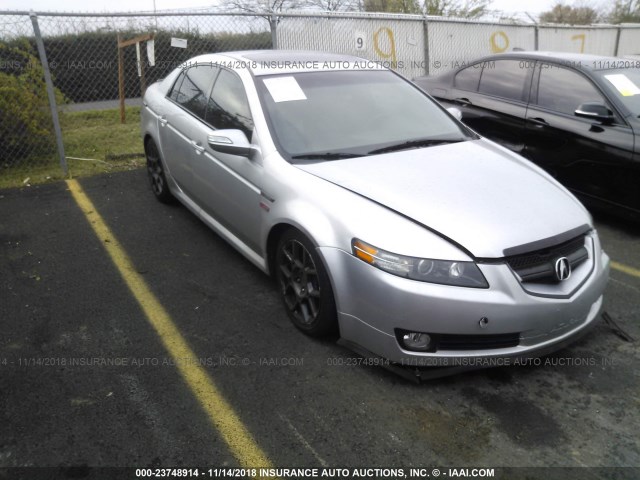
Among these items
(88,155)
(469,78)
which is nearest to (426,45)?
Answer: (469,78)

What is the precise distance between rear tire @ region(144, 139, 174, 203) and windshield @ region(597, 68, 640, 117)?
4226 mm

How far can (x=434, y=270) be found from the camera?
8.79 ft

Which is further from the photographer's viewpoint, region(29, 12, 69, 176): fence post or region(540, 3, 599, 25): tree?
region(540, 3, 599, 25): tree

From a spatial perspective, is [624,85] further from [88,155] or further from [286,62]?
[88,155]

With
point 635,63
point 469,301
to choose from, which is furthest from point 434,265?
point 635,63

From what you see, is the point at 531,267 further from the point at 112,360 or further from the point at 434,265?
the point at 112,360

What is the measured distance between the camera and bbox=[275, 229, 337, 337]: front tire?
303cm

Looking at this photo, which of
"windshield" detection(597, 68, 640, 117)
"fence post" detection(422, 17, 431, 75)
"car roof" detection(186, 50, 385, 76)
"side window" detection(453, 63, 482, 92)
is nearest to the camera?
"car roof" detection(186, 50, 385, 76)

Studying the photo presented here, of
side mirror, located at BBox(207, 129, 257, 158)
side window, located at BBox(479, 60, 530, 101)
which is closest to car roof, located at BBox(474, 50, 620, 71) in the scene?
side window, located at BBox(479, 60, 530, 101)

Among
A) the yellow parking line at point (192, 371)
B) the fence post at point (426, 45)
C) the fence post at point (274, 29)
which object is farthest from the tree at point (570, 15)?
the yellow parking line at point (192, 371)

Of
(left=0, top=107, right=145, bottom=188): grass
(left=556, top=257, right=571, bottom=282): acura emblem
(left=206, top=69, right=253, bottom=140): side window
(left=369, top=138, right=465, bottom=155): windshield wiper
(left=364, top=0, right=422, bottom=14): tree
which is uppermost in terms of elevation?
(left=364, top=0, right=422, bottom=14): tree

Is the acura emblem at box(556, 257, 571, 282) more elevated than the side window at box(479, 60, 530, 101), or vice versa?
the side window at box(479, 60, 530, 101)

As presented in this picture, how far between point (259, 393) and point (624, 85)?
14.8 ft

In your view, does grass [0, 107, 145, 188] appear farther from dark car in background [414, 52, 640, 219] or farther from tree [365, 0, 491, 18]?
tree [365, 0, 491, 18]
